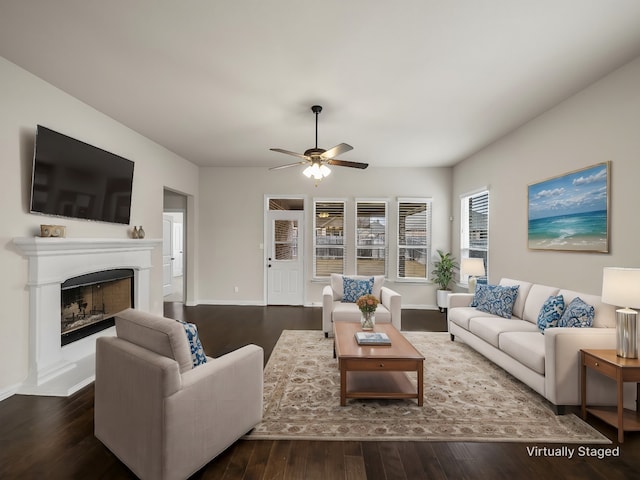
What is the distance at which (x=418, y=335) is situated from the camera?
4.66m

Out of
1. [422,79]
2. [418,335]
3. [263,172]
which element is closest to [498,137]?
[422,79]

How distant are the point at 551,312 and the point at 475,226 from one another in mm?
2921

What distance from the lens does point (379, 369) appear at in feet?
8.55

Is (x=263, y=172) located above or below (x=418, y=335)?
above

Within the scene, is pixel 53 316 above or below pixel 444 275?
below

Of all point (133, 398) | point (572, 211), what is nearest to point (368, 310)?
point (133, 398)

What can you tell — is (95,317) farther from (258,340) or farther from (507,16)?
(507,16)

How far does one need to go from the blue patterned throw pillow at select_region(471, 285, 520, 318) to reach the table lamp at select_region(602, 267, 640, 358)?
4.65 ft

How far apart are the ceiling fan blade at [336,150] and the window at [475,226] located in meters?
3.14

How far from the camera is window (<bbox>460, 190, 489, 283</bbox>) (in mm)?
5398

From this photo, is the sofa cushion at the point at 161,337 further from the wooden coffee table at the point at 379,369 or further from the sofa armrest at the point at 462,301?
the sofa armrest at the point at 462,301

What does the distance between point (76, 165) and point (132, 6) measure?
200cm

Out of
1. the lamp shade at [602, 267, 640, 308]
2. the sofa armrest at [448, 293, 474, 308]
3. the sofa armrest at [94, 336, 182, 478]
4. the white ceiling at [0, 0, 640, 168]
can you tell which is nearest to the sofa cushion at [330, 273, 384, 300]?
the sofa armrest at [448, 293, 474, 308]

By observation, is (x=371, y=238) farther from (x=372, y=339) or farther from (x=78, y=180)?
(x=78, y=180)
